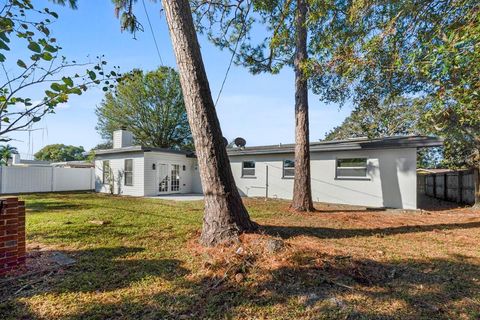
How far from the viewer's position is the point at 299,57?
9.24 meters

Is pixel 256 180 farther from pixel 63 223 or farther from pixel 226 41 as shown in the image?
pixel 63 223

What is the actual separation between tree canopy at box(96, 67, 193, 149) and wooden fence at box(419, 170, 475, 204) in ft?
64.6

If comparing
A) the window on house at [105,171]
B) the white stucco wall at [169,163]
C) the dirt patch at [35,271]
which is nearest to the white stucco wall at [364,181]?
the white stucco wall at [169,163]

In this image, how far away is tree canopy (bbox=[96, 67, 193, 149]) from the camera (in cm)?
2446

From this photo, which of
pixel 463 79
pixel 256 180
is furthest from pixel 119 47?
pixel 256 180

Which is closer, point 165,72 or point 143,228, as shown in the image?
point 143,228

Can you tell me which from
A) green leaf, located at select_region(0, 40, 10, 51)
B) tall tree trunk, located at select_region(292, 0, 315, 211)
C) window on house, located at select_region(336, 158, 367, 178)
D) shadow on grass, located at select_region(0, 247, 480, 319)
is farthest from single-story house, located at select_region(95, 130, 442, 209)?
green leaf, located at select_region(0, 40, 10, 51)

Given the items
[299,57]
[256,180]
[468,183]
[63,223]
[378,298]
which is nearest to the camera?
[378,298]

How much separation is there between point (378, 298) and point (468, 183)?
12.7 m

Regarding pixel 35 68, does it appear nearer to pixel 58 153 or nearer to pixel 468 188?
pixel 468 188

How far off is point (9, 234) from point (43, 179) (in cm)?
1652

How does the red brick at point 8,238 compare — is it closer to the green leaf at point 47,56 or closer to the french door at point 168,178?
the green leaf at point 47,56

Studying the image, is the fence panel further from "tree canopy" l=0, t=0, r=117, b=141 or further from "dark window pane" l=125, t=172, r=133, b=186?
"dark window pane" l=125, t=172, r=133, b=186

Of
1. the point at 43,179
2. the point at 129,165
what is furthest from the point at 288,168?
the point at 43,179
